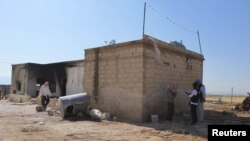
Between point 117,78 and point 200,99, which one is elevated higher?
point 117,78

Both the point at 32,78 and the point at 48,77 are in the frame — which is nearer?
the point at 32,78

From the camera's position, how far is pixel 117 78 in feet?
44.3

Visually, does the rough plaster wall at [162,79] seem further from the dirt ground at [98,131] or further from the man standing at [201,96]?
the man standing at [201,96]

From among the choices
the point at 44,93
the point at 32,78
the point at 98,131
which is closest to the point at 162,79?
the point at 98,131

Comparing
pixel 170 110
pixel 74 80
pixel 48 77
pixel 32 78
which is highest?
pixel 48 77

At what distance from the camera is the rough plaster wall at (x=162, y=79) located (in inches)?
490

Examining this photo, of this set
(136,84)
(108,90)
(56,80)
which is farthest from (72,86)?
(136,84)

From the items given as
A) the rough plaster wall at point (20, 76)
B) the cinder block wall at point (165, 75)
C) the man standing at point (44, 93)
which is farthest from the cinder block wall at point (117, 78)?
the rough plaster wall at point (20, 76)

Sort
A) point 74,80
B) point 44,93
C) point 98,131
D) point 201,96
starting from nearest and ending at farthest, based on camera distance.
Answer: point 98,131 → point 201,96 → point 44,93 → point 74,80

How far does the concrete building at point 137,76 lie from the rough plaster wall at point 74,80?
899 cm

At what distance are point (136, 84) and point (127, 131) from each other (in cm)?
293

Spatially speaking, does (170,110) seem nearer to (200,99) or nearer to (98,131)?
(200,99)

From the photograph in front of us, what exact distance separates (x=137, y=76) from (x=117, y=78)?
1.37 metres

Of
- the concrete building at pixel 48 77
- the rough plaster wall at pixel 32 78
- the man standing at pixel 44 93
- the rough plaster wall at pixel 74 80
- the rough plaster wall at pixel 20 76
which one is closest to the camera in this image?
the man standing at pixel 44 93
